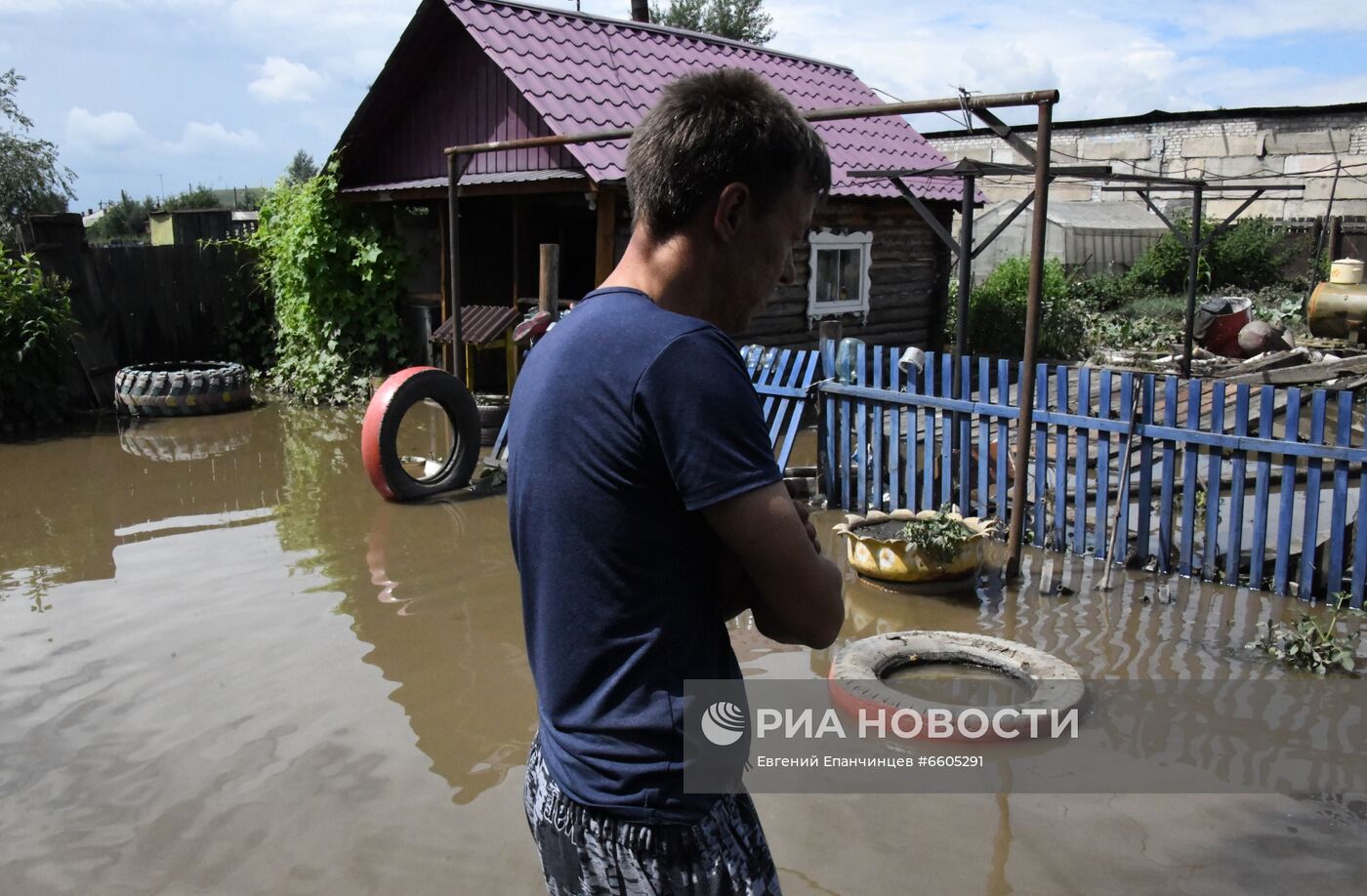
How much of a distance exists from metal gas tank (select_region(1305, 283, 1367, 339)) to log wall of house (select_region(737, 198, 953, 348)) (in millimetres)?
6336

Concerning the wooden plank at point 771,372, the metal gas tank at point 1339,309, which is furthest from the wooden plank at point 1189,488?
the metal gas tank at point 1339,309

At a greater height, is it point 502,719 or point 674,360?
point 674,360

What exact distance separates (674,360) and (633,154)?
39cm

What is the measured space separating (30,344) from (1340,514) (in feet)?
38.6

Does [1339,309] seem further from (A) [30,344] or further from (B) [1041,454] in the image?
(A) [30,344]

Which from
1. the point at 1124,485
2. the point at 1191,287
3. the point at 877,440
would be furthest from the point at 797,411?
the point at 1191,287

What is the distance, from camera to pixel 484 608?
233 inches

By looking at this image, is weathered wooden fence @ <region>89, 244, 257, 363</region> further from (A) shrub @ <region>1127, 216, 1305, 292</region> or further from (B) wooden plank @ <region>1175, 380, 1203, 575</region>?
(A) shrub @ <region>1127, 216, 1305, 292</region>

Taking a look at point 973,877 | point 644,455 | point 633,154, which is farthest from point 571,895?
point 973,877

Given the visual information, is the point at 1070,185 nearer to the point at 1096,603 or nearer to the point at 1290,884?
the point at 1096,603

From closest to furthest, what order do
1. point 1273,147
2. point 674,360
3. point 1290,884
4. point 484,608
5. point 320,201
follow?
point 674,360, point 1290,884, point 484,608, point 320,201, point 1273,147

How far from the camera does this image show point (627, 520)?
1445 mm

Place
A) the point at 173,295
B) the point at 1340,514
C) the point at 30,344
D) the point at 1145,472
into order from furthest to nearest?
1. the point at 173,295
2. the point at 30,344
3. the point at 1145,472
4. the point at 1340,514

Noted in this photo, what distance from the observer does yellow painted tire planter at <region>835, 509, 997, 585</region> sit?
20.0 ft
